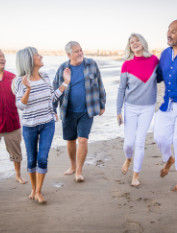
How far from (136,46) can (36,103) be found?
4.81 ft

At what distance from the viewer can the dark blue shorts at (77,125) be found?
143 inches

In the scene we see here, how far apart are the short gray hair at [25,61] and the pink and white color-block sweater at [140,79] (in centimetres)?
124

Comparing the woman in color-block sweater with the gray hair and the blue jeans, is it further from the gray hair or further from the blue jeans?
the blue jeans

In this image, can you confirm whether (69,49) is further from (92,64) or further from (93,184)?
(93,184)

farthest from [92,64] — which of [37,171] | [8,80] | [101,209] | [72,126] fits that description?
[101,209]

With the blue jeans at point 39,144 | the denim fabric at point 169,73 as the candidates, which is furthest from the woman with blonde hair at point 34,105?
the denim fabric at point 169,73

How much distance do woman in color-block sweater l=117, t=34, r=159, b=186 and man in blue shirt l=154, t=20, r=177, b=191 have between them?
0.14 metres

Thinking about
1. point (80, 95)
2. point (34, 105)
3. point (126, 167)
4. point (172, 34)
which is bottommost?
point (126, 167)

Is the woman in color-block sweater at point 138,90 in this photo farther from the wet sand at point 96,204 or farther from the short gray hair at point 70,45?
the short gray hair at point 70,45

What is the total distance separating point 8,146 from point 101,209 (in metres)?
1.59

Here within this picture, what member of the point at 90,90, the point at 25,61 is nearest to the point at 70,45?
the point at 90,90

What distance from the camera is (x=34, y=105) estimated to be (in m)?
2.86

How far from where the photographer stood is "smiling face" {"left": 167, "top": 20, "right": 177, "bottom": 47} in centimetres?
296

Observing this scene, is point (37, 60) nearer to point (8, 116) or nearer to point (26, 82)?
point (26, 82)
